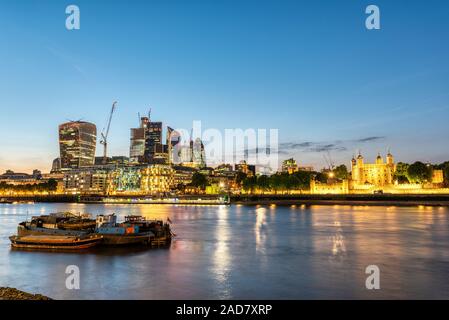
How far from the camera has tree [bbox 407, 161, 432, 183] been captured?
174m

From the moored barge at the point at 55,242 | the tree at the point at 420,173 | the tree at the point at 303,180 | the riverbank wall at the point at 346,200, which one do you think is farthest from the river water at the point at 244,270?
the tree at the point at 303,180

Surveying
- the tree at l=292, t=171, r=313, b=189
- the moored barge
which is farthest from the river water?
the tree at l=292, t=171, r=313, b=189

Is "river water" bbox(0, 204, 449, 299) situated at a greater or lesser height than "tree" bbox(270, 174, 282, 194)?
lesser

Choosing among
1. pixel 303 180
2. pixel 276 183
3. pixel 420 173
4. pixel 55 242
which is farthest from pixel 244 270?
pixel 303 180

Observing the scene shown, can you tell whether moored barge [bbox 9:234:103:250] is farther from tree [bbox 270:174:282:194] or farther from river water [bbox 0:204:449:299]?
tree [bbox 270:174:282:194]

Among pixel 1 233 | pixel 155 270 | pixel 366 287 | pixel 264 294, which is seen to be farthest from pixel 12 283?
pixel 1 233

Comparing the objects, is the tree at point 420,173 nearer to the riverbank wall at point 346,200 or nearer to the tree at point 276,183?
the riverbank wall at point 346,200

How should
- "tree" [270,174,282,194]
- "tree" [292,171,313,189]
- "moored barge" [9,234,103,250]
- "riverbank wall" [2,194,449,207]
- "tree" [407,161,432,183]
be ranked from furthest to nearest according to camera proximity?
"tree" [270,174,282,194], "tree" [292,171,313,189], "tree" [407,161,432,183], "riverbank wall" [2,194,449,207], "moored barge" [9,234,103,250]

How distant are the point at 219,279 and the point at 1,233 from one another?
4309cm

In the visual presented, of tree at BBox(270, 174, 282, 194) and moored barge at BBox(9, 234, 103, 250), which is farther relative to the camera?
tree at BBox(270, 174, 282, 194)

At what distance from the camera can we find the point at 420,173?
572 feet

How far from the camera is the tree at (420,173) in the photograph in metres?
174

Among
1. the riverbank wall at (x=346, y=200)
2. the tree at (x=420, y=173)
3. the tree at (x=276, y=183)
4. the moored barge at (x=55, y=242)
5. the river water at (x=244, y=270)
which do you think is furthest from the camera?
the tree at (x=276, y=183)

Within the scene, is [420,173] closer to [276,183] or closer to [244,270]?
[276,183]
